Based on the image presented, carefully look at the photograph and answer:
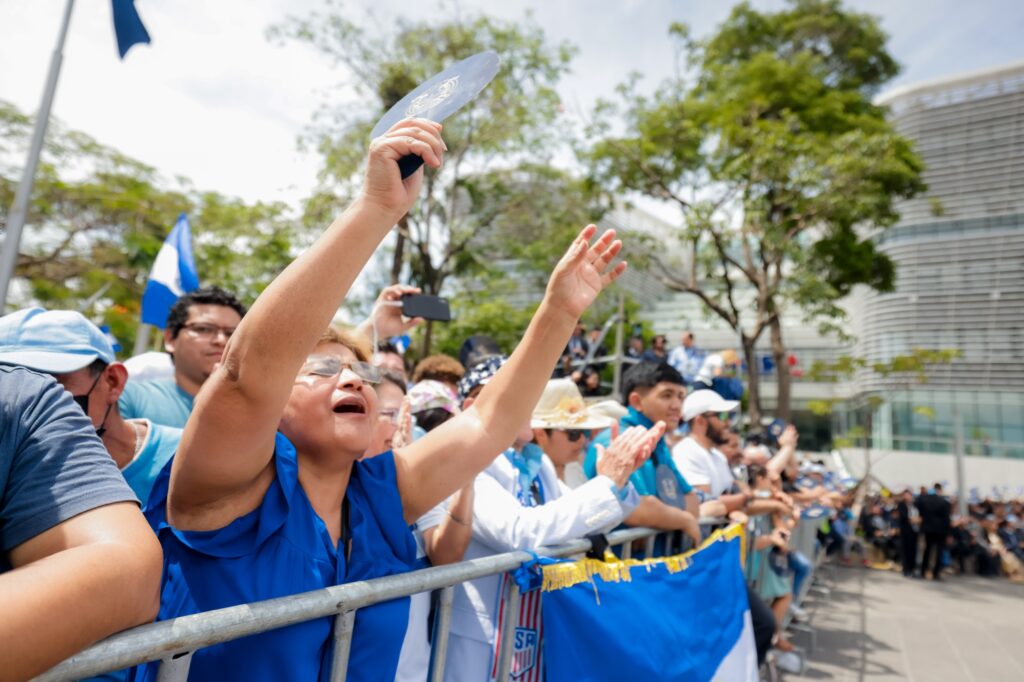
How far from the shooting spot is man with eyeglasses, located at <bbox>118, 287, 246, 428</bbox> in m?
2.97

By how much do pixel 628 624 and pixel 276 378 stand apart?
1.68m

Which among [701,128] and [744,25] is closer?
[701,128]

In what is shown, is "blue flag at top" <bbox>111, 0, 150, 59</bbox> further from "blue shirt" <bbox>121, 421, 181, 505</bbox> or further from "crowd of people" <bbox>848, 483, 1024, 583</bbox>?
"crowd of people" <bbox>848, 483, 1024, 583</bbox>

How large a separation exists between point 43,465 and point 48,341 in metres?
0.82

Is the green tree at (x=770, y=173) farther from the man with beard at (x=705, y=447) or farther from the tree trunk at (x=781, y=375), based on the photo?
the man with beard at (x=705, y=447)

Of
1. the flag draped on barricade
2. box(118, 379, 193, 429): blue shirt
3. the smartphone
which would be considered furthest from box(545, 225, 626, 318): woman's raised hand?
box(118, 379, 193, 429): blue shirt

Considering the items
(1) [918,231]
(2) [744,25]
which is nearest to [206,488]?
(2) [744,25]

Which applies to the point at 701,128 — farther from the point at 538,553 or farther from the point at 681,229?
the point at 538,553

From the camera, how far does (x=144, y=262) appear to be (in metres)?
19.2

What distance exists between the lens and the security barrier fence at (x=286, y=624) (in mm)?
1086

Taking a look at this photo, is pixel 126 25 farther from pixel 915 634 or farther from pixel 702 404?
pixel 915 634

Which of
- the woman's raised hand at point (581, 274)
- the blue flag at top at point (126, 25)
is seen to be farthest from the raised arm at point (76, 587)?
the blue flag at top at point (126, 25)

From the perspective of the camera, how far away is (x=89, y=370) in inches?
75.3

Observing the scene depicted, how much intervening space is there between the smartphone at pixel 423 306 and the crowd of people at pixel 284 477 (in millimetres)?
345
